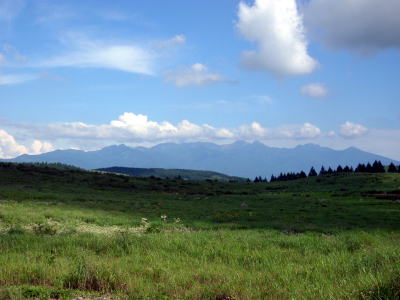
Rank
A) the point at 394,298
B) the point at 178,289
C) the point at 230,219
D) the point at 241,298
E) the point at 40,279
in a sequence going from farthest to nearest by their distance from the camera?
the point at 230,219
the point at 40,279
the point at 178,289
the point at 241,298
the point at 394,298

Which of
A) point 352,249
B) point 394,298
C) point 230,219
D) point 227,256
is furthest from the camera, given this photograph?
point 230,219

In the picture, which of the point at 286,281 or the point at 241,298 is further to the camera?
the point at 286,281

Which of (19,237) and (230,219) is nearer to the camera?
(19,237)

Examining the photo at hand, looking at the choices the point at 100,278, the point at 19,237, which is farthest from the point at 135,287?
the point at 19,237

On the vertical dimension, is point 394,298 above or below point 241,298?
above

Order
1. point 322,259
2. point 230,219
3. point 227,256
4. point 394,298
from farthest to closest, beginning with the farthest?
point 230,219, point 227,256, point 322,259, point 394,298

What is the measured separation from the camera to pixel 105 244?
14.4m

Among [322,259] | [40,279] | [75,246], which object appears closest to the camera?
[40,279]

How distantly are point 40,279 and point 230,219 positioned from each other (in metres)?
23.7

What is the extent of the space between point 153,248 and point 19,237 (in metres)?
6.12

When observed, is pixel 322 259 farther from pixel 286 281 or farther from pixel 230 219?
pixel 230 219

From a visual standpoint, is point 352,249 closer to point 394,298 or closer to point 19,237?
point 394,298

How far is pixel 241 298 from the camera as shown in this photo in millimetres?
8461

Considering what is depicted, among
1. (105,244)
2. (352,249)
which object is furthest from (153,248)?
(352,249)
